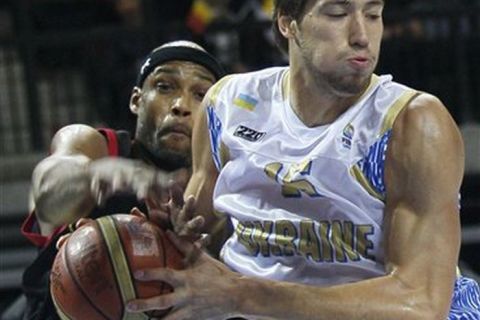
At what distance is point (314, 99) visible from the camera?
3635 mm

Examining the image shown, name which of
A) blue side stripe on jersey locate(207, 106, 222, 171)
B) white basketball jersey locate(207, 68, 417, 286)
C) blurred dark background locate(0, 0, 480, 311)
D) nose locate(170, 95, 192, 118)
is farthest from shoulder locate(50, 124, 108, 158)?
blurred dark background locate(0, 0, 480, 311)

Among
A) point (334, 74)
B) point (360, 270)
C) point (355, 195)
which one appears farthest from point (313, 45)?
point (360, 270)

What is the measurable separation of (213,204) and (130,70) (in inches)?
181

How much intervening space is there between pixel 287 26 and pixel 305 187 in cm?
54

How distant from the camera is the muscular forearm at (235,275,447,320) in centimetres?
325

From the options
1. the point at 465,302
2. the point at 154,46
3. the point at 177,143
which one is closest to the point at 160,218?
the point at 465,302

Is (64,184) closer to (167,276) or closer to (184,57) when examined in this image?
(167,276)

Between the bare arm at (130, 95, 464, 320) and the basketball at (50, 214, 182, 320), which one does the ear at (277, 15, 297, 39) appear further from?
the basketball at (50, 214, 182, 320)

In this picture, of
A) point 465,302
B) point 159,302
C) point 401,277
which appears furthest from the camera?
point 465,302

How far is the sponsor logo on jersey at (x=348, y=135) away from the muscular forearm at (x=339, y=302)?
A: 0.43 meters

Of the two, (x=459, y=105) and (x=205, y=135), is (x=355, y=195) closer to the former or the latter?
(x=205, y=135)

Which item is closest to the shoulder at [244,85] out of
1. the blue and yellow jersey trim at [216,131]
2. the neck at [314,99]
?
the blue and yellow jersey trim at [216,131]

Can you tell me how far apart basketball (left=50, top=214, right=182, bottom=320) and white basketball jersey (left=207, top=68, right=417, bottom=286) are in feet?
1.37

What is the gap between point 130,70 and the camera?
8359 millimetres
